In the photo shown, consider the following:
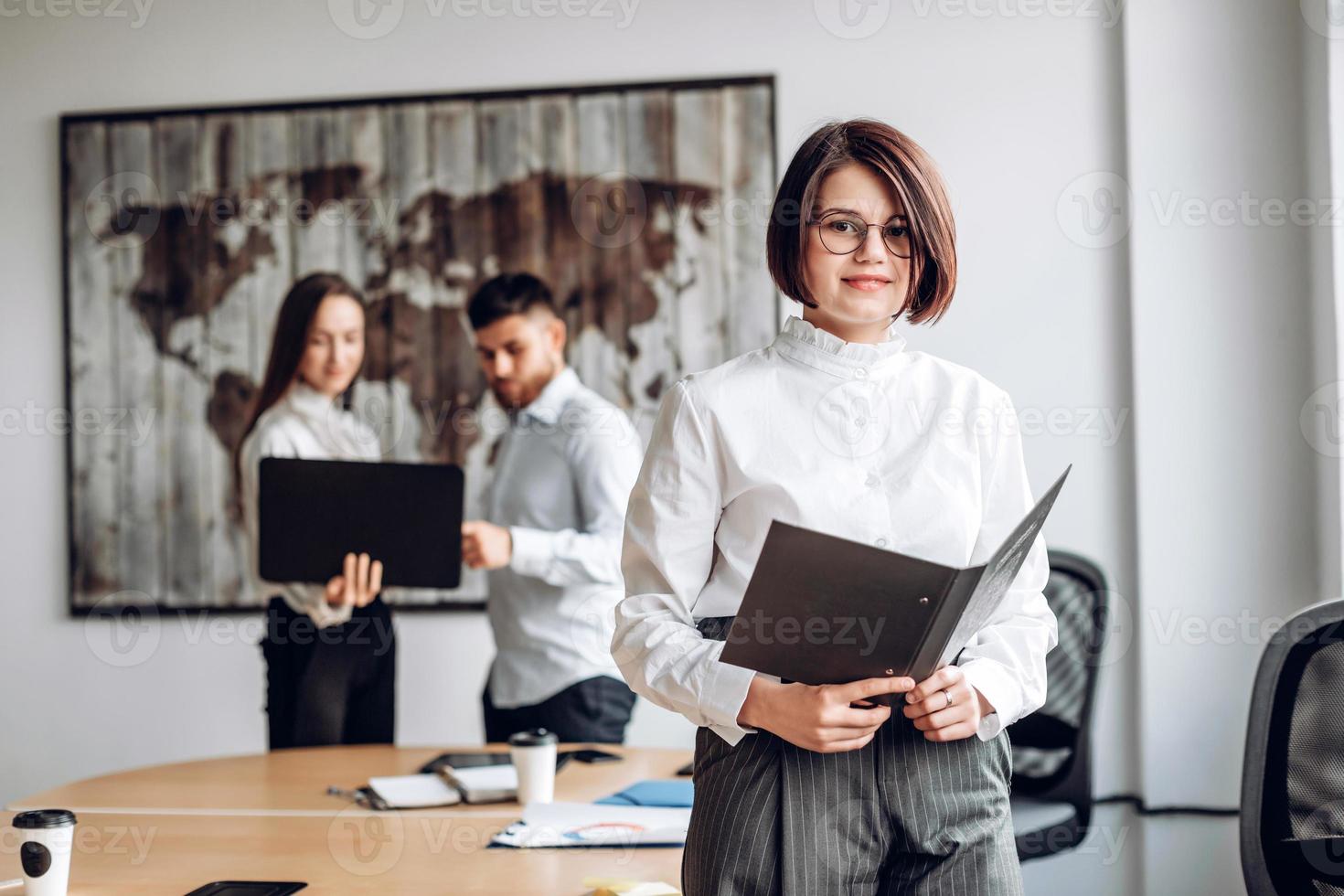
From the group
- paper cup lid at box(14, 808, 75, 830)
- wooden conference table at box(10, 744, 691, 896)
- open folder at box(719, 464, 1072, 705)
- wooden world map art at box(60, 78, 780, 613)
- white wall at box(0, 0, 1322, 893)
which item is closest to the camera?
open folder at box(719, 464, 1072, 705)

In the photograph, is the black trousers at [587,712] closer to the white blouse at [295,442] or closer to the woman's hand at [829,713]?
the white blouse at [295,442]

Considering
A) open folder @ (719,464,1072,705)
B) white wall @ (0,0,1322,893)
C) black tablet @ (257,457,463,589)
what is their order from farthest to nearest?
white wall @ (0,0,1322,893)
black tablet @ (257,457,463,589)
open folder @ (719,464,1072,705)

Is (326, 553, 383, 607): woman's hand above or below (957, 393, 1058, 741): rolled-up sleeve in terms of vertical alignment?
below

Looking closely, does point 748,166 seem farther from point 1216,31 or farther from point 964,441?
point 964,441

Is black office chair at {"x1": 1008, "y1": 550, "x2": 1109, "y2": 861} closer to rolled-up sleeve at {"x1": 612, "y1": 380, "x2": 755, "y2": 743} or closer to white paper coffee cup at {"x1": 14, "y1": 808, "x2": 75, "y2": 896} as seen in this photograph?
rolled-up sleeve at {"x1": 612, "y1": 380, "x2": 755, "y2": 743}

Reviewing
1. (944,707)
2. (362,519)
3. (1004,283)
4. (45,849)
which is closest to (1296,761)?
(944,707)

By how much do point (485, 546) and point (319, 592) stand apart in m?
0.40

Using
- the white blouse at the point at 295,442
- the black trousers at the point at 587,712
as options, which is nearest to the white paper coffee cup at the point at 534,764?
the black trousers at the point at 587,712

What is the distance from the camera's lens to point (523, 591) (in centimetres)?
271

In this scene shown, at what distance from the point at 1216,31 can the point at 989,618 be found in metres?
2.50

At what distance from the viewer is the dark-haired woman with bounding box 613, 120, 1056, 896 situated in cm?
107

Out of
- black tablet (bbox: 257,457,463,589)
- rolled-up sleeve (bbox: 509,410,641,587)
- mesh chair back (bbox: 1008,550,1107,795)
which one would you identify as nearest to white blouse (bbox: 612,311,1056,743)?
black tablet (bbox: 257,457,463,589)

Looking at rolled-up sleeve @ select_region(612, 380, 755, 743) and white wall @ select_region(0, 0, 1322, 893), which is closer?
rolled-up sleeve @ select_region(612, 380, 755, 743)

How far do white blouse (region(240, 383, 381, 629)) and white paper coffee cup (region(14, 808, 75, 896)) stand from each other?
132 centimetres
